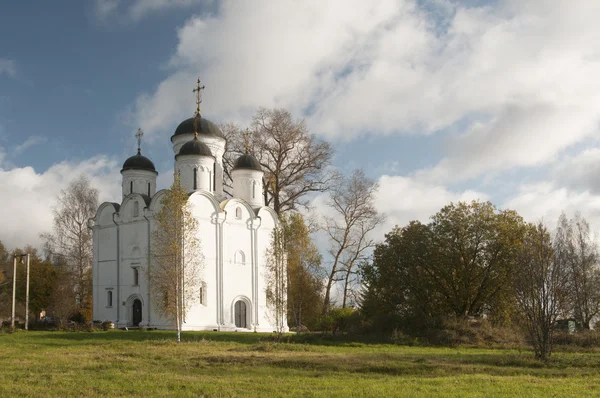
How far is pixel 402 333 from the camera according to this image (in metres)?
25.4

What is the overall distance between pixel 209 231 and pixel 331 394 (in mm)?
24745

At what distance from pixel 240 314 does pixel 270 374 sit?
2296 cm

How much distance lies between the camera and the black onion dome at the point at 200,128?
1553 inches

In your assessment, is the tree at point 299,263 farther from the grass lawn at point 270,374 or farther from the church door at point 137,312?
the church door at point 137,312

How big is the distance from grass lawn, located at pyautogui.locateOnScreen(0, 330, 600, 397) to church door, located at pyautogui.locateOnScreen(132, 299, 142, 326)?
14.4 metres

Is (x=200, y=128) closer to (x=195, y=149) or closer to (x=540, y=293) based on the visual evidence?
(x=195, y=149)

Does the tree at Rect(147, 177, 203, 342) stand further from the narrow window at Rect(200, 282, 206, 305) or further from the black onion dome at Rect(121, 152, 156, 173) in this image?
the black onion dome at Rect(121, 152, 156, 173)

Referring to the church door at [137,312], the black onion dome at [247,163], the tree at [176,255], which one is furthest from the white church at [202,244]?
the tree at [176,255]

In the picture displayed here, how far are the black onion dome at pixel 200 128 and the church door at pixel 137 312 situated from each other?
1086 cm

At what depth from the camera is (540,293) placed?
1812 centimetres

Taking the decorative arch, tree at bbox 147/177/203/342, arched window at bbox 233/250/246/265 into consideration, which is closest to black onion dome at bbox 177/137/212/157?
arched window at bbox 233/250/246/265

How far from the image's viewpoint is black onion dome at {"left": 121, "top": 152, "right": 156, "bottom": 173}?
38844 millimetres

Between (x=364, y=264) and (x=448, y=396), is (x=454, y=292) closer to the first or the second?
(x=364, y=264)

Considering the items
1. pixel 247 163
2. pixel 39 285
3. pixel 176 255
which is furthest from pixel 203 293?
pixel 39 285
